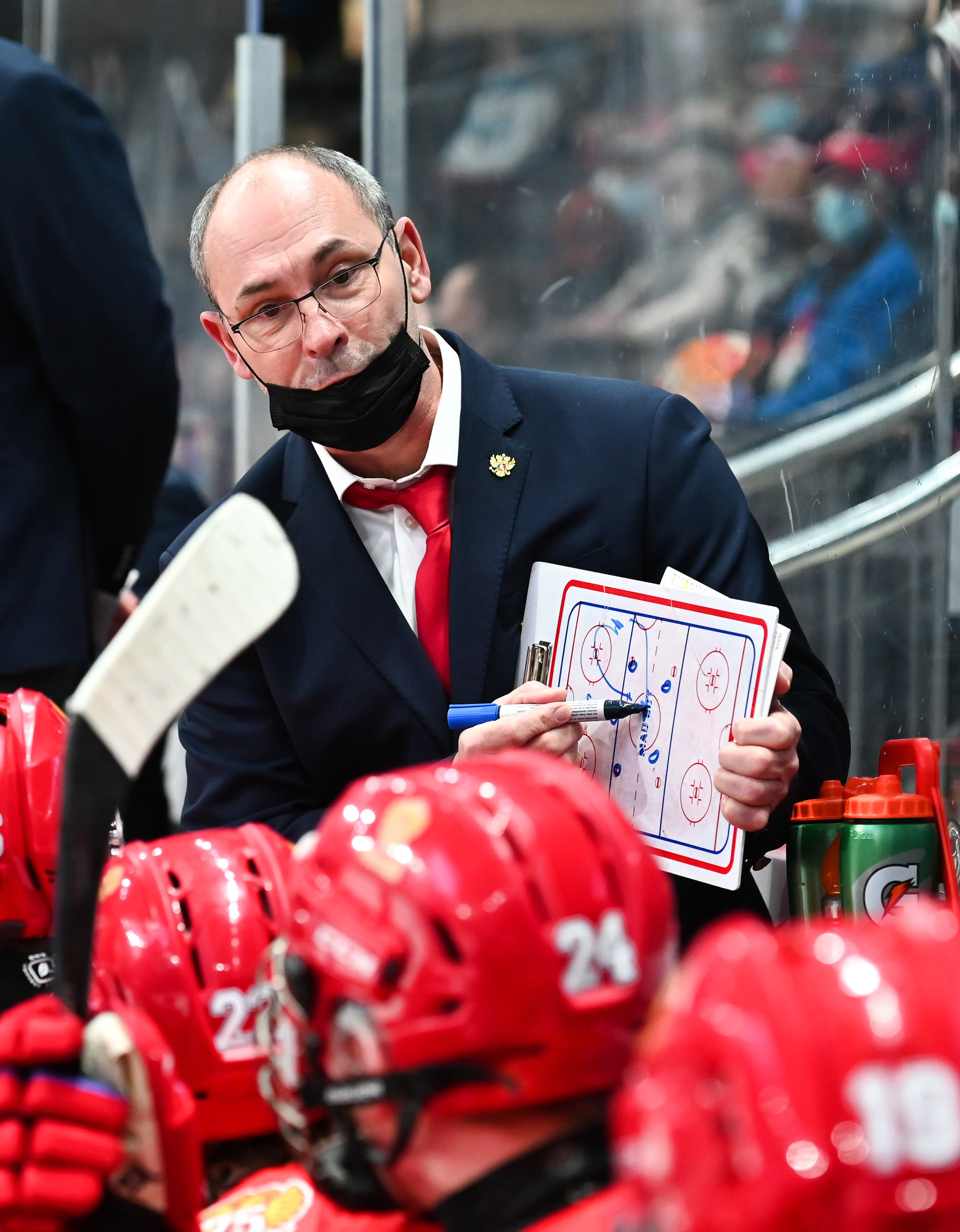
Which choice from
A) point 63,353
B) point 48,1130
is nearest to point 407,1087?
point 48,1130

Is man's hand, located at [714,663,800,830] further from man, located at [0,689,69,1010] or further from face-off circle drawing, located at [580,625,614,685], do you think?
man, located at [0,689,69,1010]

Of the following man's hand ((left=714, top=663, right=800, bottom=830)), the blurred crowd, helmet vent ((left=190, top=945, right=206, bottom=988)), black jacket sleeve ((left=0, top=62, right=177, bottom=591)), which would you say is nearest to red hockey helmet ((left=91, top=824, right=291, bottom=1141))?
helmet vent ((left=190, top=945, right=206, bottom=988))

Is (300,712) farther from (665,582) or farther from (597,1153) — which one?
(597,1153)

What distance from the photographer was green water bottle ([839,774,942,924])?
1.92 metres

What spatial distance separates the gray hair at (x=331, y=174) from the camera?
2.33 m

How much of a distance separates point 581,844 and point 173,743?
342 cm

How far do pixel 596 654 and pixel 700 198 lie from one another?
6.92ft

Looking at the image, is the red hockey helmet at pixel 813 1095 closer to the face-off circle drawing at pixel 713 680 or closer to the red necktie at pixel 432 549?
the face-off circle drawing at pixel 713 680

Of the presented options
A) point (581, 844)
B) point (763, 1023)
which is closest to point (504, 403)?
point (581, 844)

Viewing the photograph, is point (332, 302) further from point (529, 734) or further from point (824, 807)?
point (824, 807)

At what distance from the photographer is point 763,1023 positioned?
2.86 ft

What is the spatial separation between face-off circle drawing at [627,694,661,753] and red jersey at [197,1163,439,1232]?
2.38 ft

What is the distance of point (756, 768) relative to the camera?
1.83 meters

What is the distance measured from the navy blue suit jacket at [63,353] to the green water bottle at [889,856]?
1383 millimetres
